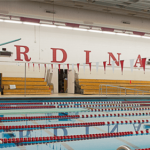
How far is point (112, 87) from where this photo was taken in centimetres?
1328

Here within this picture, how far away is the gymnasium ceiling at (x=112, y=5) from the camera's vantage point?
1184 centimetres

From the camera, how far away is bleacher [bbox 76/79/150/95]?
1309 centimetres

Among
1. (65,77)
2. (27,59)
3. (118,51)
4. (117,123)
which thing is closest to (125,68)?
(118,51)

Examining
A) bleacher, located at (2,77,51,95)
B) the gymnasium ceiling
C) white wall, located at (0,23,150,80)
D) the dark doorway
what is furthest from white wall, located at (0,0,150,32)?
the dark doorway

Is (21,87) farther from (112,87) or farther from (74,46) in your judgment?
(74,46)

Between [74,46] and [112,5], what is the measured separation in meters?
4.82

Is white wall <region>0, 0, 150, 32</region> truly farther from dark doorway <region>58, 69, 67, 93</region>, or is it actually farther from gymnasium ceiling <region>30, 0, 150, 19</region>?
dark doorway <region>58, 69, 67, 93</region>

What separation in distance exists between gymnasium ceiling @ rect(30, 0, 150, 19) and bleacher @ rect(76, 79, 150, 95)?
185 inches

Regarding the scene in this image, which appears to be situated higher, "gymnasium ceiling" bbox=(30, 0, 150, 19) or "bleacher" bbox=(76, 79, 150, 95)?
"gymnasium ceiling" bbox=(30, 0, 150, 19)

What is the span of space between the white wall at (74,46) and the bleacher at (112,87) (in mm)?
396

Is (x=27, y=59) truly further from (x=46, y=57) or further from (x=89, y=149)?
(x=89, y=149)

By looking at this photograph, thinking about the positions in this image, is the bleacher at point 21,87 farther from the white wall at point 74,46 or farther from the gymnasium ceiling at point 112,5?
the gymnasium ceiling at point 112,5

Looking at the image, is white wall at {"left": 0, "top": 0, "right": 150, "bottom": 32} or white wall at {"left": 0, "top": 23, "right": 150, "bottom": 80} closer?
white wall at {"left": 0, "top": 0, "right": 150, "bottom": 32}

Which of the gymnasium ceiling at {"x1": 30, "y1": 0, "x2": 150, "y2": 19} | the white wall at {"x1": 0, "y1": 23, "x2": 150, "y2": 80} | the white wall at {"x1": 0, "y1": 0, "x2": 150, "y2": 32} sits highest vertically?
the gymnasium ceiling at {"x1": 30, "y1": 0, "x2": 150, "y2": 19}
